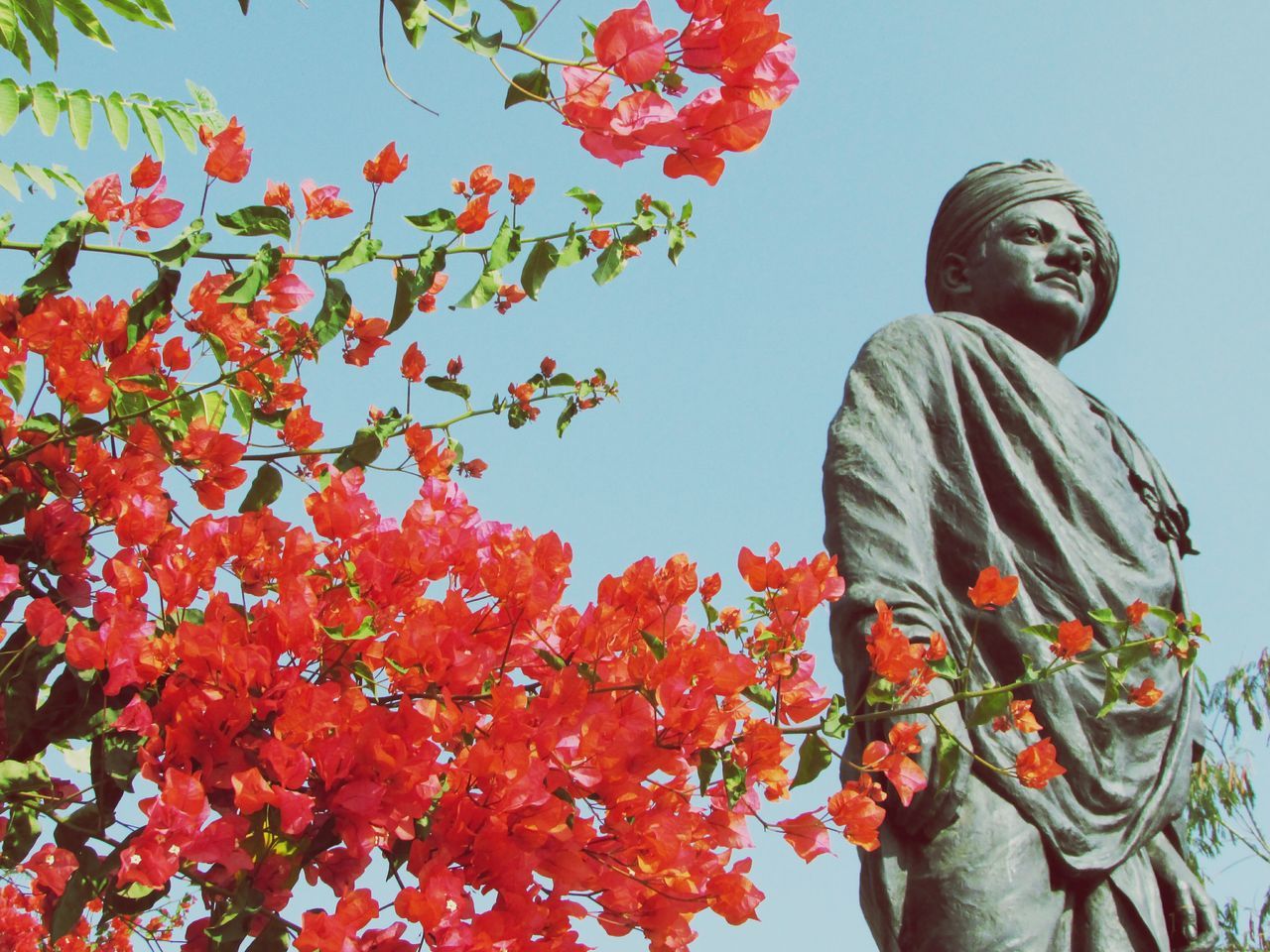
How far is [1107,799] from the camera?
134 inches

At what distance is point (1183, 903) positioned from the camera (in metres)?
3.48

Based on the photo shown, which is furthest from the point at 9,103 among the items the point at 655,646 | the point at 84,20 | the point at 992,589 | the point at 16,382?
the point at 992,589

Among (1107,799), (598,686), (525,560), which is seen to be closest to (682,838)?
(598,686)

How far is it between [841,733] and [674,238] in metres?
0.95

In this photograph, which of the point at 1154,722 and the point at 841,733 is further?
the point at 1154,722

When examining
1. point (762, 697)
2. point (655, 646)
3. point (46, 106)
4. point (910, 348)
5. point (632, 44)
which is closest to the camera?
point (632, 44)

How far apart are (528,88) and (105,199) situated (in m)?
0.88

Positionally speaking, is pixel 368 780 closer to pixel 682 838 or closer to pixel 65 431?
pixel 682 838

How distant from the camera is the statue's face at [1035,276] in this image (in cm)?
→ 435

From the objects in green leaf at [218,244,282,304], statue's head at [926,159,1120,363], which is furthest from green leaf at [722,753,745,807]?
statue's head at [926,159,1120,363]

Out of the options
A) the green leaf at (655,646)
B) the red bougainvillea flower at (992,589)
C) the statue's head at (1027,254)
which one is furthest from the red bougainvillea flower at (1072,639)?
the statue's head at (1027,254)

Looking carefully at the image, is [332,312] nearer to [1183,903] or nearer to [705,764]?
[705,764]

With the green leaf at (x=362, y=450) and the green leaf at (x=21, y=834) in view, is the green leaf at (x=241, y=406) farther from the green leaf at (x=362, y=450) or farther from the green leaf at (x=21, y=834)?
the green leaf at (x=21, y=834)

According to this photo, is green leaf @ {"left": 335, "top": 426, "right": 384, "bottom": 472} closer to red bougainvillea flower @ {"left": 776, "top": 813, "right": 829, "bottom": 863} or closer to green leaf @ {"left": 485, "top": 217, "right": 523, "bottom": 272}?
green leaf @ {"left": 485, "top": 217, "right": 523, "bottom": 272}
